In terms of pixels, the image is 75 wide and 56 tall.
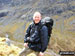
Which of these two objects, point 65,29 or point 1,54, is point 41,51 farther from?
point 65,29

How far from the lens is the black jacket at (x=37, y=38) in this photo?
242 inches

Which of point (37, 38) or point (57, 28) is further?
point (57, 28)

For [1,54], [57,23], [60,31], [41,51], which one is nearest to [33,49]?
[41,51]

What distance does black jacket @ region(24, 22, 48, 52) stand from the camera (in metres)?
6.15

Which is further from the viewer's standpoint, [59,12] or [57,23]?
[59,12]

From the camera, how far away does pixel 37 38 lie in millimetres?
6344

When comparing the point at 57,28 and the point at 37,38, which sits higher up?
the point at 37,38

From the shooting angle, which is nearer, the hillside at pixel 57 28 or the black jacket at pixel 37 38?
the black jacket at pixel 37 38

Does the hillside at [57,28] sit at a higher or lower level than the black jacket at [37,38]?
lower

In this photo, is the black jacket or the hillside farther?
the hillside

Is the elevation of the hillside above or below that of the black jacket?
below

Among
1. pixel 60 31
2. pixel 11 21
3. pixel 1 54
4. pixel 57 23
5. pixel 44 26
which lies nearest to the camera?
pixel 44 26

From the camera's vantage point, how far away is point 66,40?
157250 mm

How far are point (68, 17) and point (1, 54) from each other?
615ft
